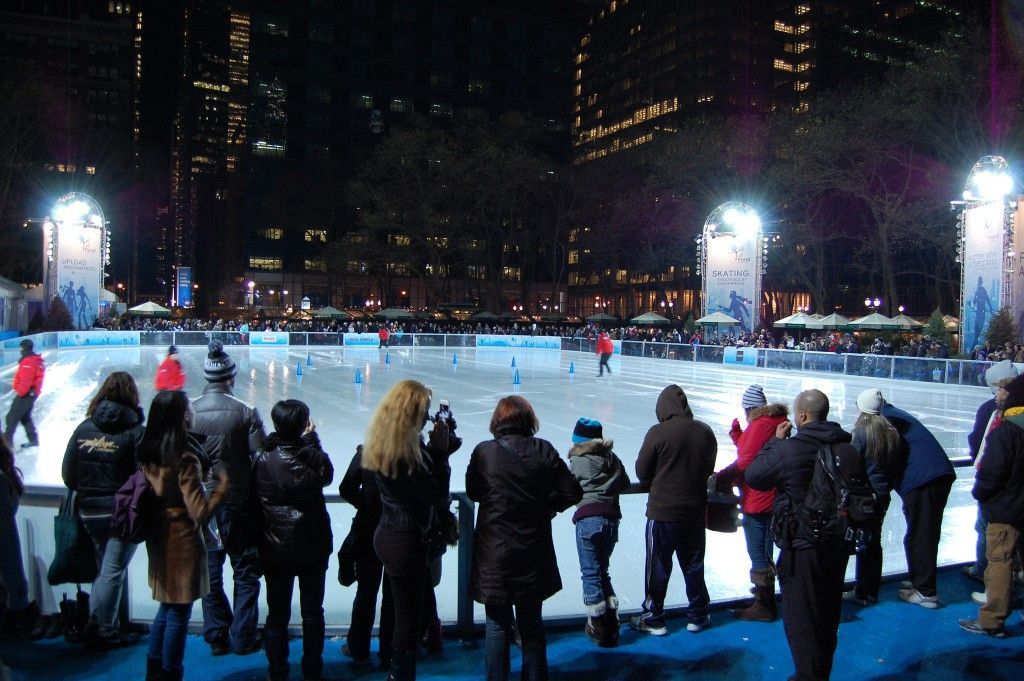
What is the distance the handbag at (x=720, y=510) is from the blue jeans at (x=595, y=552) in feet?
2.73

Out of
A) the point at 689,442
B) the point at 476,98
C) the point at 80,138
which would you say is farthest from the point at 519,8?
the point at 689,442

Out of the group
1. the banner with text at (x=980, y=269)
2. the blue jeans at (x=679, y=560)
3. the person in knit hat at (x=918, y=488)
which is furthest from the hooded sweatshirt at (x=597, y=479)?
the banner with text at (x=980, y=269)

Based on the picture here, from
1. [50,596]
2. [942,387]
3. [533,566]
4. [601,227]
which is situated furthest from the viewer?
[601,227]

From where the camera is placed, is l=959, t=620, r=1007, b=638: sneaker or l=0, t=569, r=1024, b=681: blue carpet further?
l=959, t=620, r=1007, b=638: sneaker

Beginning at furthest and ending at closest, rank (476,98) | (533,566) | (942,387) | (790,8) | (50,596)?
(790,8), (476,98), (942,387), (50,596), (533,566)

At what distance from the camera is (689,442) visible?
475cm

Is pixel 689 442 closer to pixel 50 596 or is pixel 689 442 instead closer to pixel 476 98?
pixel 50 596

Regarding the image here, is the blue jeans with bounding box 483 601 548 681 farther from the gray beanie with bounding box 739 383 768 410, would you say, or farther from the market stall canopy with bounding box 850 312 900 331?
the market stall canopy with bounding box 850 312 900 331

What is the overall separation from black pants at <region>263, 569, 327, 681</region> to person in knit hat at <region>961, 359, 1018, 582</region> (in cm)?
453

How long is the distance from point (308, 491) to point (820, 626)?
2.66m

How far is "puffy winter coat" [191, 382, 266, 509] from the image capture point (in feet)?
16.0

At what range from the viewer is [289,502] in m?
3.98

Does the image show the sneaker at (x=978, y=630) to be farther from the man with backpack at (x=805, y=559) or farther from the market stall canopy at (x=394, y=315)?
the market stall canopy at (x=394, y=315)

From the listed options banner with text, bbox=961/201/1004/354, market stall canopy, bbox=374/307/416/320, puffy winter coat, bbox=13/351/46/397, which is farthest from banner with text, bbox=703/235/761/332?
puffy winter coat, bbox=13/351/46/397
